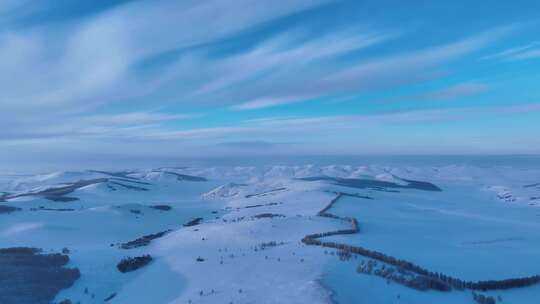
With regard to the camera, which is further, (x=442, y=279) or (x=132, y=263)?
(x=132, y=263)

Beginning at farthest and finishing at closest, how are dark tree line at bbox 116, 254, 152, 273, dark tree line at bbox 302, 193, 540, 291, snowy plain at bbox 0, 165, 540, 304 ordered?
1. dark tree line at bbox 116, 254, 152, 273
2. dark tree line at bbox 302, 193, 540, 291
3. snowy plain at bbox 0, 165, 540, 304

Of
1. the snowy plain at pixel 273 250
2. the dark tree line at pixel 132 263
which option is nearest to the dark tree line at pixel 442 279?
the snowy plain at pixel 273 250

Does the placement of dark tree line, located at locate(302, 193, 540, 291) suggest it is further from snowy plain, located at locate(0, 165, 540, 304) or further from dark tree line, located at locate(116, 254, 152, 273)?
dark tree line, located at locate(116, 254, 152, 273)

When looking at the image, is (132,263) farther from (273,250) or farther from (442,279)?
(442,279)

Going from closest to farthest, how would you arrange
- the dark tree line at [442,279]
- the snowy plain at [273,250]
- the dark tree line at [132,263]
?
the snowy plain at [273,250]
the dark tree line at [442,279]
the dark tree line at [132,263]

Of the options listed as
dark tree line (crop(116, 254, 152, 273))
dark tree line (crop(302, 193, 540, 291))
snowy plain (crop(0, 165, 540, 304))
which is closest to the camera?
snowy plain (crop(0, 165, 540, 304))

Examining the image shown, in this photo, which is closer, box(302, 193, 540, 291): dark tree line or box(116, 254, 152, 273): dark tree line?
box(302, 193, 540, 291): dark tree line

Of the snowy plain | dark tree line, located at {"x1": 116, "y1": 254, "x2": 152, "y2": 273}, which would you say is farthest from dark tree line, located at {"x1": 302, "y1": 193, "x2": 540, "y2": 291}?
dark tree line, located at {"x1": 116, "y1": 254, "x2": 152, "y2": 273}

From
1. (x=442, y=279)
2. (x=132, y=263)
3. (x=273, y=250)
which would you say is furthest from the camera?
(x=273, y=250)

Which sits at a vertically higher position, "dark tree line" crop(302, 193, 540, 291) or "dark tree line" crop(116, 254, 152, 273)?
"dark tree line" crop(302, 193, 540, 291)

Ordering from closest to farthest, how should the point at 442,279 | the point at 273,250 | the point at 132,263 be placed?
the point at 442,279 < the point at 132,263 < the point at 273,250

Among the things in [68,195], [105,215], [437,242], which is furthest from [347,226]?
[68,195]

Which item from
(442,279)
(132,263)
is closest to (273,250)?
(132,263)

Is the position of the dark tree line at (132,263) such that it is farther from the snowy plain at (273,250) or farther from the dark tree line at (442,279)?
the dark tree line at (442,279)
